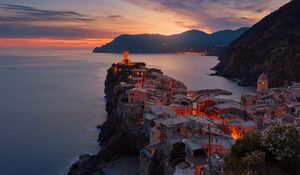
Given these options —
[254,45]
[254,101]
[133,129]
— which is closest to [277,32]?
[254,45]

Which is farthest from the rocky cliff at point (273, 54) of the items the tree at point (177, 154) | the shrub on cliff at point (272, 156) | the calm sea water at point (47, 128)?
the shrub on cliff at point (272, 156)

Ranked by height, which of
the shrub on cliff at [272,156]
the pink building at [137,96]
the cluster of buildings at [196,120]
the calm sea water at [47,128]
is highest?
the shrub on cliff at [272,156]

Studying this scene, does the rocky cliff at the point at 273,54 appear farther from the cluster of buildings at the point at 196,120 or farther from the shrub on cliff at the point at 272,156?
the shrub on cliff at the point at 272,156

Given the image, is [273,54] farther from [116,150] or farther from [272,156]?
[272,156]

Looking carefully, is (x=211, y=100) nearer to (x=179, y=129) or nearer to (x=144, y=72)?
(x=179, y=129)

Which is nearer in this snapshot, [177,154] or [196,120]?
[177,154]

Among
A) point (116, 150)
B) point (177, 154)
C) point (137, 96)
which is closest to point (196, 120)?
point (177, 154)

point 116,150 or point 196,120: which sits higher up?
point 196,120

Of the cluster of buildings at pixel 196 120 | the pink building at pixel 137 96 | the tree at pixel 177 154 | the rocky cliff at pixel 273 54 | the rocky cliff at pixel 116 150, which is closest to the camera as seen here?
the cluster of buildings at pixel 196 120
